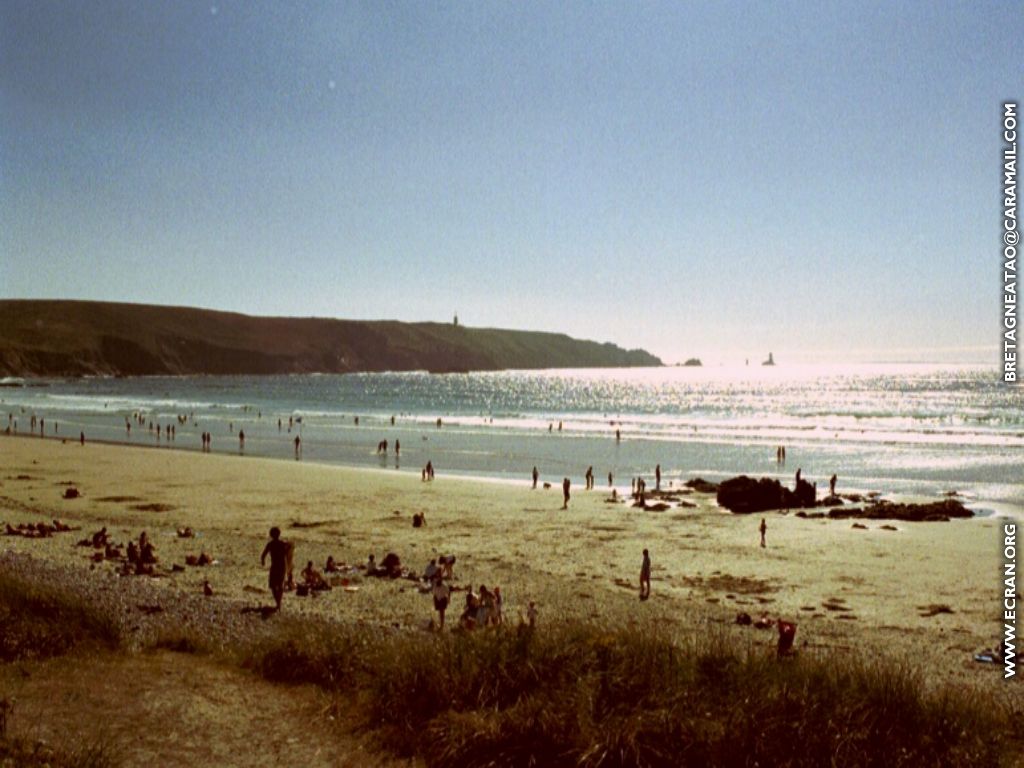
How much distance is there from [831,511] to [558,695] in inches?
905

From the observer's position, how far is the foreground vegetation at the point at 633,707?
20.3ft

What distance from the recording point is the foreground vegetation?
6195 mm

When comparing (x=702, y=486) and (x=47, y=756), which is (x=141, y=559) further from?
(x=702, y=486)

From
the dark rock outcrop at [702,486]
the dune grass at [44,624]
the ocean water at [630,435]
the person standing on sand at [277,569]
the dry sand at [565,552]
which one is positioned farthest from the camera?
the ocean water at [630,435]

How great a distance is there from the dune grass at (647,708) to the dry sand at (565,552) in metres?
4.63

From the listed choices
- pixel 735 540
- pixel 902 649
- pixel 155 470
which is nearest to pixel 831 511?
pixel 735 540

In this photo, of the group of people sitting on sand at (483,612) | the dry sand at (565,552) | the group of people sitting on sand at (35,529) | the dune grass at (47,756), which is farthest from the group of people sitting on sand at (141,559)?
the dune grass at (47,756)

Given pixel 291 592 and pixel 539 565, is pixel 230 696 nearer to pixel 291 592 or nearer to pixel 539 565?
pixel 291 592

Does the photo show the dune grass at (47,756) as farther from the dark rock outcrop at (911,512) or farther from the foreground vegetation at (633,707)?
the dark rock outcrop at (911,512)

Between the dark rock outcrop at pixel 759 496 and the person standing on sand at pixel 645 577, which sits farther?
the dark rock outcrop at pixel 759 496

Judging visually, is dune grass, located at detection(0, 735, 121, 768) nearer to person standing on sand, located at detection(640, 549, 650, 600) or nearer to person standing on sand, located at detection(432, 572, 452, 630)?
person standing on sand, located at detection(432, 572, 452, 630)

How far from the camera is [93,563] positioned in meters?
16.4

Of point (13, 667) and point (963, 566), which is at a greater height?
point (13, 667)

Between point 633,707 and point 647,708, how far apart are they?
14cm
